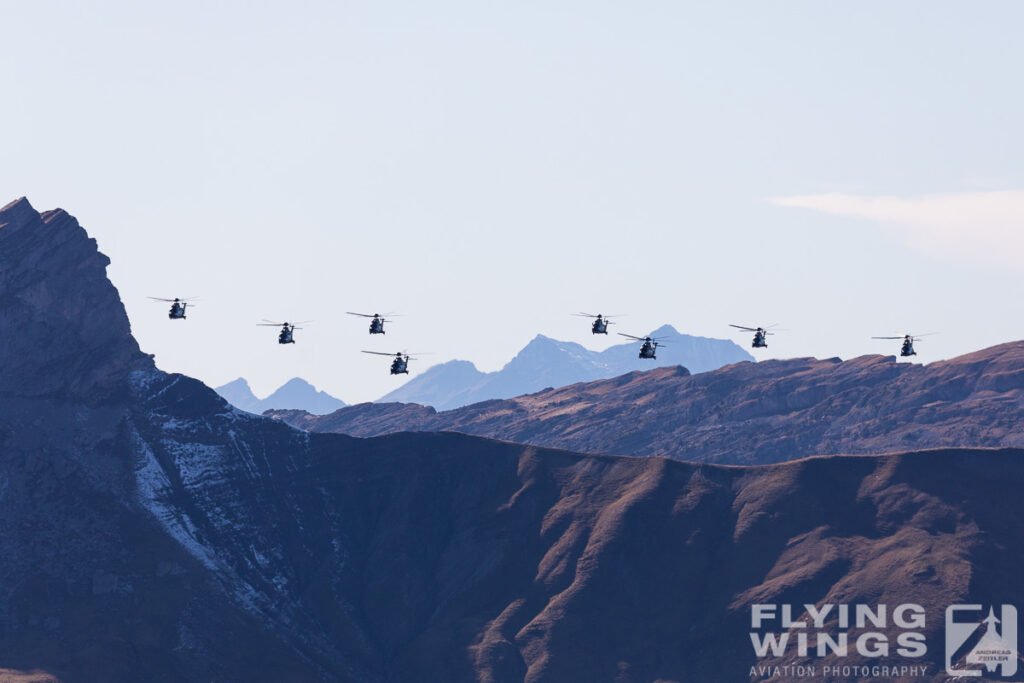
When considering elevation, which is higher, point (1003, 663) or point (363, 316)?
point (363, 316)

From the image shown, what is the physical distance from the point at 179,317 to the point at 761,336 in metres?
74.5

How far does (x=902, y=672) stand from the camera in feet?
655

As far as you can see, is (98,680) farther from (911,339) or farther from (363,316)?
(911,339)

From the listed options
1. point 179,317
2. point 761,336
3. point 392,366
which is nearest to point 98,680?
point 179,317

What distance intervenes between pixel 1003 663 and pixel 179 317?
118 metres

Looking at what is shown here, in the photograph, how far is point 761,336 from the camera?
191m

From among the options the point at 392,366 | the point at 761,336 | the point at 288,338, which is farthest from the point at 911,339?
the point at 288,338

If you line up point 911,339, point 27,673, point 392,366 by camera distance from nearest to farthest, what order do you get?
point 392,366 → point 911,339 → point 27,673

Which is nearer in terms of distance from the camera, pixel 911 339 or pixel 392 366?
pixel 392 366

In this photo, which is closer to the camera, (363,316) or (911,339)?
(363,316)

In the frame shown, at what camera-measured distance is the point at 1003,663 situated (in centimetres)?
19888

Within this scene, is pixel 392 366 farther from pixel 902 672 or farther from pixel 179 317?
pixel 902 672

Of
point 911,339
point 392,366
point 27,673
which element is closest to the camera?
point 392,366

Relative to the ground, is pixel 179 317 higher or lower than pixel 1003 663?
higher
